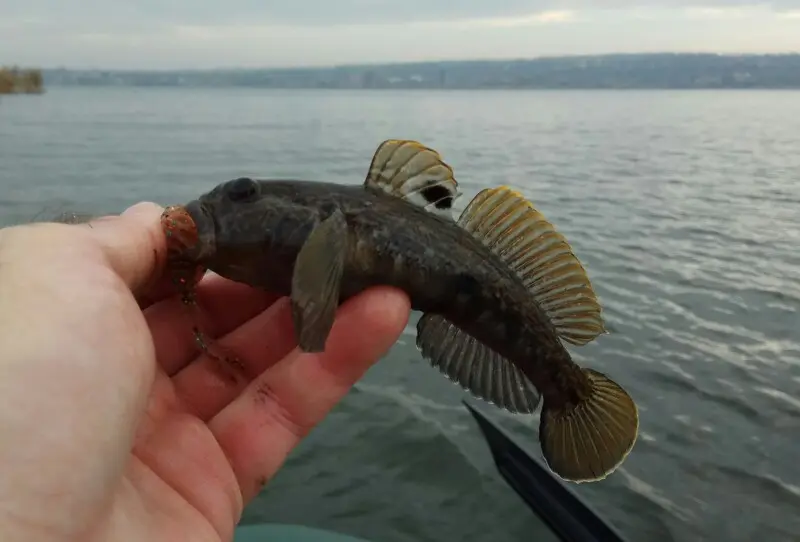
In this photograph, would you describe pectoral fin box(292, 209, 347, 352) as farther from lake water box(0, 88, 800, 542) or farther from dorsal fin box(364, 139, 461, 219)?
lake water box(0, 88, 800, 542)

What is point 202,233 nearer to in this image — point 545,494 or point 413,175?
point 413,175

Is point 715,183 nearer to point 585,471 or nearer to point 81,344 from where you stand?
point 585,471

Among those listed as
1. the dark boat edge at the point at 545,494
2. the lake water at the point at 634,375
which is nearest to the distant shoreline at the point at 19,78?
the lake water at the point at 634,375

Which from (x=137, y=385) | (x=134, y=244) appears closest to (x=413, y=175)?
(x=134, y=244)

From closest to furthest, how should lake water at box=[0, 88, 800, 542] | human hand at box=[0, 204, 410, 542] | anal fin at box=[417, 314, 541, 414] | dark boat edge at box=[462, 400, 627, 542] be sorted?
human hand at box=[0, 204, 410, 542] < anal fin at box=[417, 314, 541, 414] < dark boat edge at box=[462, 400, 627, 542] < lake water at box=[0, 88, 800, 542]

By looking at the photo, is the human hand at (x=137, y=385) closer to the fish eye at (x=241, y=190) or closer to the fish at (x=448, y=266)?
the fish at (x=448, y=266)

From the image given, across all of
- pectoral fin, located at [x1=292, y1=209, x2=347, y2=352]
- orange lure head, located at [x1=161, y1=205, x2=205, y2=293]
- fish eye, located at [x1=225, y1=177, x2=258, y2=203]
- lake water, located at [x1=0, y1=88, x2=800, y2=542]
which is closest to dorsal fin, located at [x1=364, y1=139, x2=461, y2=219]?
pectoral fin, located at [x1=292, y1=209, x2=347, y2=352]

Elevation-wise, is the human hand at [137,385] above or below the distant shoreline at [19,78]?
below
